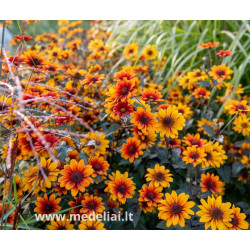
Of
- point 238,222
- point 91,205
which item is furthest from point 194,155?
point 91,205

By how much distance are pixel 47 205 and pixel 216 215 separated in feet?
1.63

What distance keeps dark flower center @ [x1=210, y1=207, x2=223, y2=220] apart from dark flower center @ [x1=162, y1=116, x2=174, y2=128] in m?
0.28

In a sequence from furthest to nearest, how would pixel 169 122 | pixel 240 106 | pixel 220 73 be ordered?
pixel 220 73
pixel 240 106
pixel 169 122

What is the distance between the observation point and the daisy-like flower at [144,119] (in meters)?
0.81

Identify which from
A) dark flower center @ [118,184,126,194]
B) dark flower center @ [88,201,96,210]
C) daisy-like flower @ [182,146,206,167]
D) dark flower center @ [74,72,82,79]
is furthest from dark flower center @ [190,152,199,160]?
dark flower center @ [74,72,82,79]

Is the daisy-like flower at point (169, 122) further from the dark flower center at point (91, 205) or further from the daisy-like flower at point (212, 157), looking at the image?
the dark flower center at point (91, 205)

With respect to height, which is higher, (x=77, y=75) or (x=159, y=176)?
(x=77, y=75)

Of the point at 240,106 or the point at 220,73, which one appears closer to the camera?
the point at 240,106

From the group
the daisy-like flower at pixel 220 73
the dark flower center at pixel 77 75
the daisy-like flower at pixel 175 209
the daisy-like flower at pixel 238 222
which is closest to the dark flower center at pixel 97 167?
the daisy-like flower at pixel 175 209

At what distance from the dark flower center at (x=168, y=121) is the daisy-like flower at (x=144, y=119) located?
6cm

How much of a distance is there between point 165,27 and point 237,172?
3.75 feet

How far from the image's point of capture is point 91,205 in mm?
805

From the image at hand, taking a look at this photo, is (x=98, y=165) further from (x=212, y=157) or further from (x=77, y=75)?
(x=77, y=75)

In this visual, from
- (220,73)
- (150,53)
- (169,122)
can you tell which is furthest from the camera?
(150,53)
